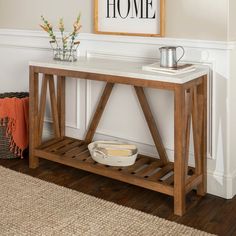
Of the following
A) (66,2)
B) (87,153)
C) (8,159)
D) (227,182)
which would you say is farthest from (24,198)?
(66,2)

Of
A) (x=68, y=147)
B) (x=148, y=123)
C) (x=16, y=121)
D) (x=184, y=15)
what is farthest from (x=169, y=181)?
(x=16, y=121)

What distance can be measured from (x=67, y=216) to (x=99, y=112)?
936 millimetres

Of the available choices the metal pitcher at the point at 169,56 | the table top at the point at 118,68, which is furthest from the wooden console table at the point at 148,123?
the metal pitcher at the point at 169,56

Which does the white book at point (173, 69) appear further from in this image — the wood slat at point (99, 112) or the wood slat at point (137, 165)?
the wood slat at point (137, 165)

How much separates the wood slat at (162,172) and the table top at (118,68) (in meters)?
0.58

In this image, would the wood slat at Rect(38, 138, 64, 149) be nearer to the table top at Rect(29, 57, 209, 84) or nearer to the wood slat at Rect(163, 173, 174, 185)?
the table top at Rect(29, 57, 209, 84)

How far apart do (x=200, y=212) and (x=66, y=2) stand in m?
1.76

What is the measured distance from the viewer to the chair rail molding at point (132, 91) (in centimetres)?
264

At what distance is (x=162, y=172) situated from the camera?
8.88 ft

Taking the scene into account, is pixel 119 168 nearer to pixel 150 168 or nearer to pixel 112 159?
pixel 112 159

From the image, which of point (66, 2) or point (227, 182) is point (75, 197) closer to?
point (227, 182)

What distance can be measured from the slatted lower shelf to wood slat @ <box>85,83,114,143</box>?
0.08 meters

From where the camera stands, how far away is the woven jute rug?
7.41 ft

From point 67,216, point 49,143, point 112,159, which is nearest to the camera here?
point 67,216
